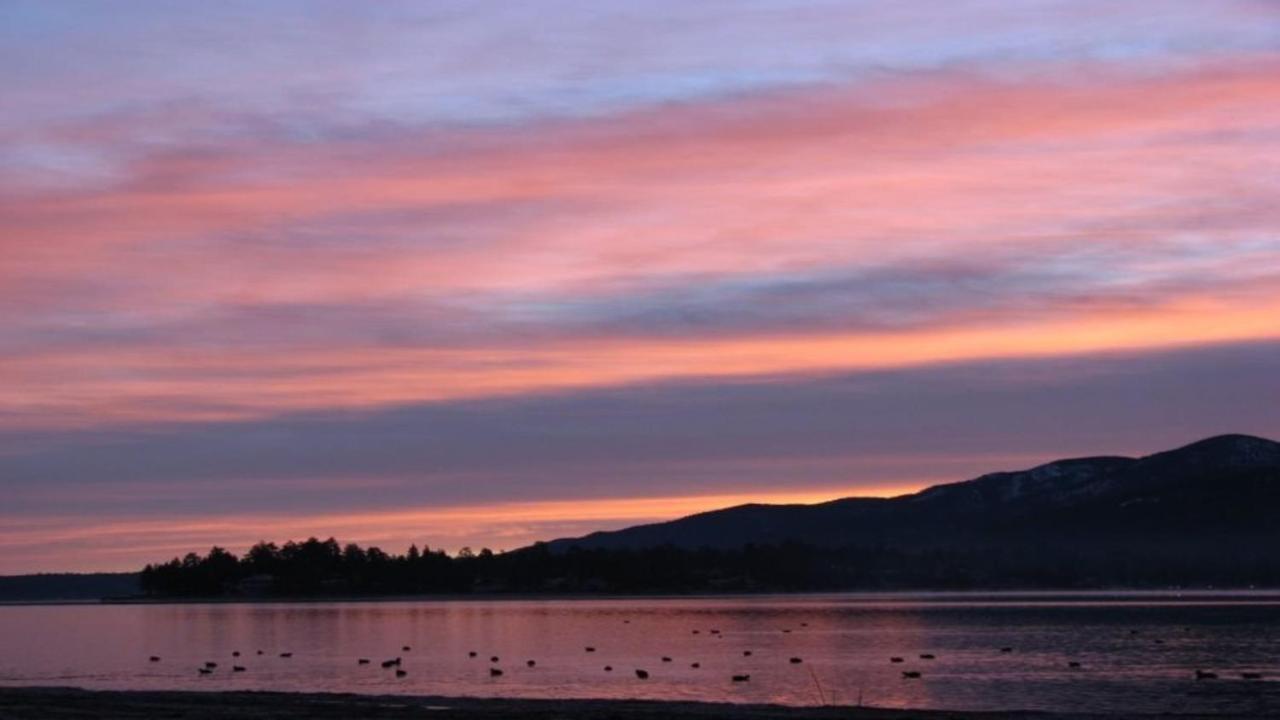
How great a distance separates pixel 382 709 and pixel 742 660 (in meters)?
44.9

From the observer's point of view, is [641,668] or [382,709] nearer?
[382,709]

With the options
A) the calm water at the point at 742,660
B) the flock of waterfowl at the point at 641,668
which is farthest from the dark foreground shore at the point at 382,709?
the flock of waterfowl at the point at 641,668

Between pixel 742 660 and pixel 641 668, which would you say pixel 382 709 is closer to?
pixel 641 668

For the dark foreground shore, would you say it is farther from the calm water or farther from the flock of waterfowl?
the flock of waterfowl

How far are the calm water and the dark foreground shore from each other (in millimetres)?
6780

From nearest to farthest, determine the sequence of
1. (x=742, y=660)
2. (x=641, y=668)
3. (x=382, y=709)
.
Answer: (x=382, y=709), (x=641, y=668), (x=742, y=660)

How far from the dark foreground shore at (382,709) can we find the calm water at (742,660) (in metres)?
6.78

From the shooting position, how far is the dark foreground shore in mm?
64188

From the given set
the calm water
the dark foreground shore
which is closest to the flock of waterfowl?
the calm water

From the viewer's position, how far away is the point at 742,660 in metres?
111

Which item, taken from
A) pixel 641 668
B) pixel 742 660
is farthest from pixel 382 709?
pixel 742 660

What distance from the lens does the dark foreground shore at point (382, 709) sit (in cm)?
6419

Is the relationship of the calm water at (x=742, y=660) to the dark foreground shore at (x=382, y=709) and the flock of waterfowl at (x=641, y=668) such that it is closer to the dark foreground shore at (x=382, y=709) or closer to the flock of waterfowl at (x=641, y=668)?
the flock of waterfowl at (x=641, y=668)

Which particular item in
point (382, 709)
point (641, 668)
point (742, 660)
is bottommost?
point (382, 709)
